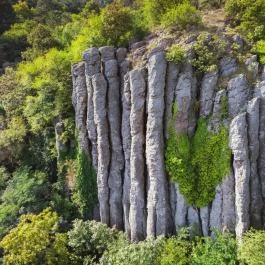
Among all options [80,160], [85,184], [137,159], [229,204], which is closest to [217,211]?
[229,204]

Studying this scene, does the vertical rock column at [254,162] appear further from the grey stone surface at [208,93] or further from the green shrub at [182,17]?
the green shrub at [182,17]

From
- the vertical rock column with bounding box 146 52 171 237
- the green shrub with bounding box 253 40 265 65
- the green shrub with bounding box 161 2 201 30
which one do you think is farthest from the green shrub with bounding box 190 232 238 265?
the green shrub with bounding box 161 2 201 30

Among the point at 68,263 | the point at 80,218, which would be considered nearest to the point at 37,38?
the point at 80,218

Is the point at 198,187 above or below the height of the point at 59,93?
below

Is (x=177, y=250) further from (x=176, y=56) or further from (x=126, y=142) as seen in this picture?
(x=176, y=56)

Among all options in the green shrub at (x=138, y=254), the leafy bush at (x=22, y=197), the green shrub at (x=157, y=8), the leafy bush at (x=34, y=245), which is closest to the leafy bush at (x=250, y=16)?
the green shrub at (x=157, y=8)

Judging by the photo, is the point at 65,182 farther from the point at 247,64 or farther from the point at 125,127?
the point at 247,64
